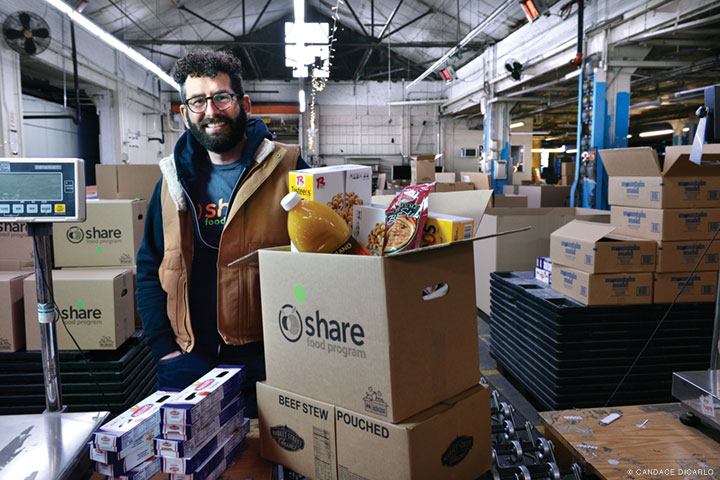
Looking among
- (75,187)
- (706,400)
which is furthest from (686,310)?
(75,187)

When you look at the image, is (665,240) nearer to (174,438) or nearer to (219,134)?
(219,134)

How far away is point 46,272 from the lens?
3.91 feet

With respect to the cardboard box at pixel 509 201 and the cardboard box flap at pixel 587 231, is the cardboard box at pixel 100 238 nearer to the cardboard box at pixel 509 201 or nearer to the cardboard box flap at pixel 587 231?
the cardboard box flap at pixel 587 231

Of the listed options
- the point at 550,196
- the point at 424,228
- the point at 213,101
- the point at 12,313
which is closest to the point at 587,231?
the point at 424,228

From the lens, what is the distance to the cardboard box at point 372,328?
872mm

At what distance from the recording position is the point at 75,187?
1.13 metres

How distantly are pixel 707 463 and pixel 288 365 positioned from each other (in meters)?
1.10

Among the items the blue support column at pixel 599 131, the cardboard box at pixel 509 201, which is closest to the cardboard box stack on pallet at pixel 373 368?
the cardboard box at pixel 509 201

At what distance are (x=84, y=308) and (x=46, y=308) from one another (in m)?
1.24

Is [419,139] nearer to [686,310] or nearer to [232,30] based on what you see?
[232,30]

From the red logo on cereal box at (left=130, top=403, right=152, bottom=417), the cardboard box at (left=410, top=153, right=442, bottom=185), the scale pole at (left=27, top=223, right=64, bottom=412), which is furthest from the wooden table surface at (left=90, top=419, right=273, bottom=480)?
the cardboard box at (left=410, top=153, right=442, bottom=185)

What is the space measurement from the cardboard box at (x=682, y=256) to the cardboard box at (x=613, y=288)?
0.10 m

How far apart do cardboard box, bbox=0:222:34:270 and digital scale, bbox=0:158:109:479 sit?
168 centimetres

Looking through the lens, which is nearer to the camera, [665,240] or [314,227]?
[314,227]
